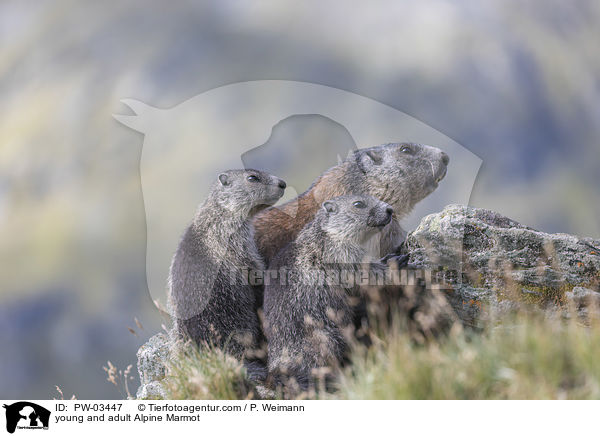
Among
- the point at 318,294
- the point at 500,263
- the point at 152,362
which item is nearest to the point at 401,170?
the point at 500,263

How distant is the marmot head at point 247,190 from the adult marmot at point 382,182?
307mm

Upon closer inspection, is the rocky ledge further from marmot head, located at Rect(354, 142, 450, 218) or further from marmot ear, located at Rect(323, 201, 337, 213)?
marmot ear, located at Rect(323, 201, 337, 213)

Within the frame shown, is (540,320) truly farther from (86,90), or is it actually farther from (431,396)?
(86,90)

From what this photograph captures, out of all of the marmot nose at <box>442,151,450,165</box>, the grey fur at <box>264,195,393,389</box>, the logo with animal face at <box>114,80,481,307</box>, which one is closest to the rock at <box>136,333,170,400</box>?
the logo with animal face at <box>114,80,481,307</box>

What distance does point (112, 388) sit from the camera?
4.75m

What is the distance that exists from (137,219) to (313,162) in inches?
61.5

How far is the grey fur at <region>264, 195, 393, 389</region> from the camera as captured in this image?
4230 millimetres

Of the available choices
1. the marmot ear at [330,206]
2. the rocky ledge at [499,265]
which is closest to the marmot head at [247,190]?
the marmot ear at [330,206]

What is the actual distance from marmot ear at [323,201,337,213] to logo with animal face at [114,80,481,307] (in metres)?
0.35

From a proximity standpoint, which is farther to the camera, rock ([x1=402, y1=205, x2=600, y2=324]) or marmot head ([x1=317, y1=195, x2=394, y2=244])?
marmot head ([x1=317, y1=195, x2=394, y2=244])

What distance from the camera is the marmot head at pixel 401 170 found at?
5348 millimetres

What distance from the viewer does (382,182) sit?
535 cm

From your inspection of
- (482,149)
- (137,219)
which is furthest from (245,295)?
(482,149)
